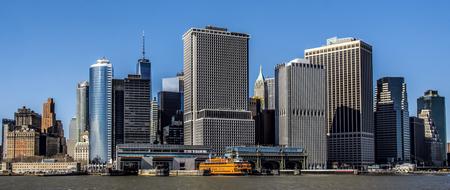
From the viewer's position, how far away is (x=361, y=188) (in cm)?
18325

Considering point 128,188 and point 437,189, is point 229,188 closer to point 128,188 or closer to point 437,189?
point 128,188

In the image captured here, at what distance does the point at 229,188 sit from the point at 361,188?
106 feet

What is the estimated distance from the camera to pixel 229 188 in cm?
17675

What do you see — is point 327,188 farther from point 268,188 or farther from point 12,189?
point 12,189

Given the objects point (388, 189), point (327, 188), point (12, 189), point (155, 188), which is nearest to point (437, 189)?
point (388, 189)

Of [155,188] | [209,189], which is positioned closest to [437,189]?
[209,189]

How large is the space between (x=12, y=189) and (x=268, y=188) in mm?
62617

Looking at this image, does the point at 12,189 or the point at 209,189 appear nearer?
the point at 209,189

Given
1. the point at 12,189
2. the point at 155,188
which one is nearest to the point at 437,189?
the point at 155,188

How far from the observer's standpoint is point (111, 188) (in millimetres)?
185250

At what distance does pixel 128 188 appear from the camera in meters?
184

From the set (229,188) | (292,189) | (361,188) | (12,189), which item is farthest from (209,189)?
(12,189)

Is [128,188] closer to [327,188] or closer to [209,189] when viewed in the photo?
[209,189]

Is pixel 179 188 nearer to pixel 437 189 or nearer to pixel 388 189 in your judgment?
pixel 388 189
